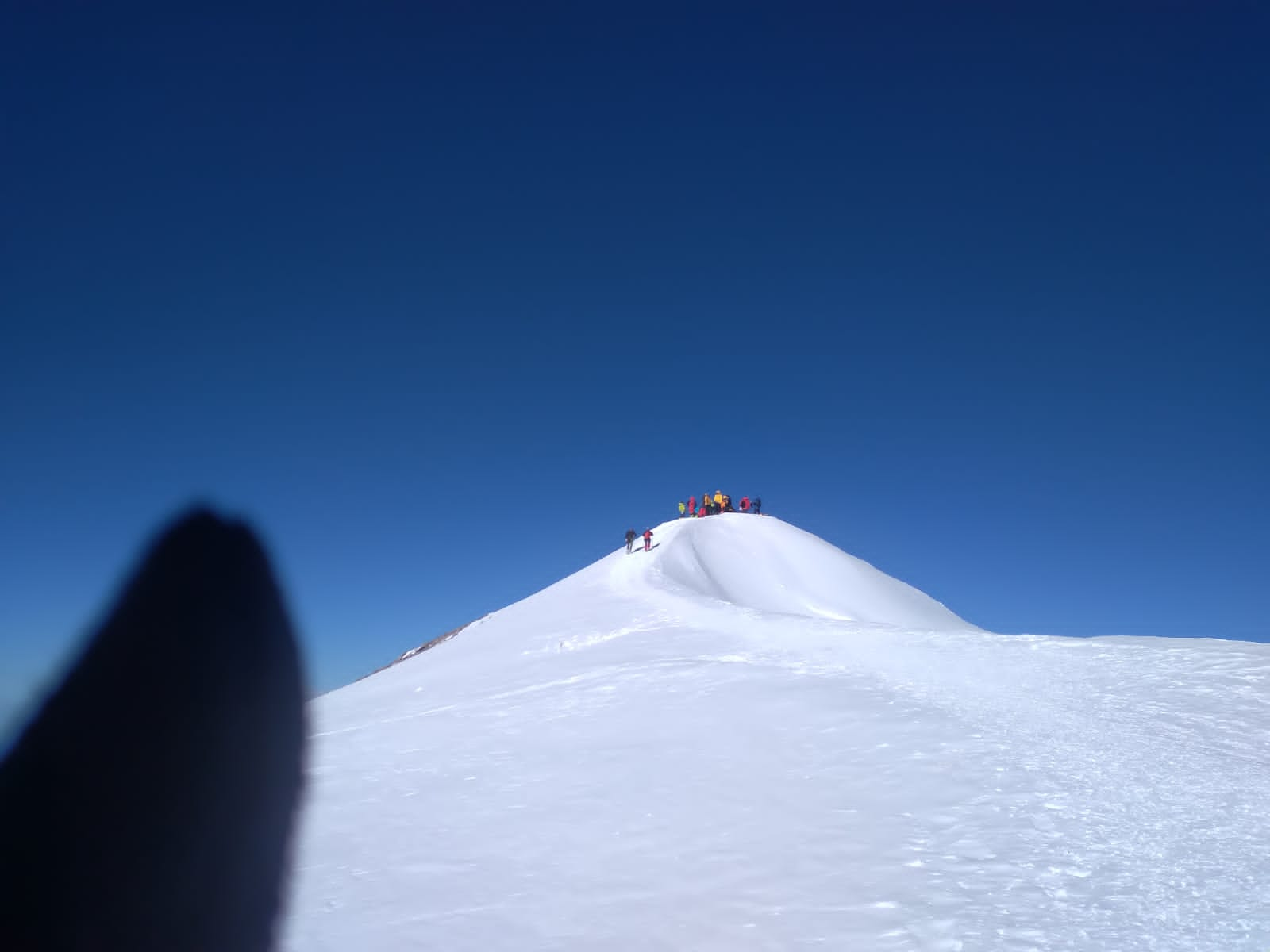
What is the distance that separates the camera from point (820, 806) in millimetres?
6973

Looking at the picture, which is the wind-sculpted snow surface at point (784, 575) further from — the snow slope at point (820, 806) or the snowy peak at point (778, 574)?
the snow slope at point (820, 806)

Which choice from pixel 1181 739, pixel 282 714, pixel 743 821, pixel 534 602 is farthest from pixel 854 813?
pixel 534 602

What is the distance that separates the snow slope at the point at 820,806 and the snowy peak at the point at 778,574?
1408 centimetres

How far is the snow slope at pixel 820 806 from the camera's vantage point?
5328 millimetres

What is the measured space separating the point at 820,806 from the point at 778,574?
95.7 feet

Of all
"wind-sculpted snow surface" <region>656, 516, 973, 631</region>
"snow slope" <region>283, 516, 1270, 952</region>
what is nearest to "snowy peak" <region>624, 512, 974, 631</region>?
"wind-sculpted snow surface" <region>656, 516, 973, 631</region>

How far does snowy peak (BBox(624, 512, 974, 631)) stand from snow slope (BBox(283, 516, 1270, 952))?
1408cm

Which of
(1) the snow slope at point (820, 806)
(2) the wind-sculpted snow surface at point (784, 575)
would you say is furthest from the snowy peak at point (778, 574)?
(1) the snow slope at point (820, 806)

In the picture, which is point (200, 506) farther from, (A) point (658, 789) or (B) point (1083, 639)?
(B) point (1083, 639)

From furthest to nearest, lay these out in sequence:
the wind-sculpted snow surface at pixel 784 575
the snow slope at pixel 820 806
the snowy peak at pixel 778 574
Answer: the wind-sculpted snow surface at pixel 784 575
the snowy peak at pixel 778 574
the snow slope at pixel 820 806

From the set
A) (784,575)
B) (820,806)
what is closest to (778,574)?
(784,575)

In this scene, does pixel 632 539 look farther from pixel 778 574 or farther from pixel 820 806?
pixel 820 806

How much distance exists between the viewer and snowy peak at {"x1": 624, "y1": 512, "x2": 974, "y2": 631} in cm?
3086

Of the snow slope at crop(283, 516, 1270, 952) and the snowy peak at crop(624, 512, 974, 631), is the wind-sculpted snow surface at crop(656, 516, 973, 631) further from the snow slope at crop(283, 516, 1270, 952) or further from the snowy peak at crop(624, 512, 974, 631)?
the snow slope at crop(283, 516, 1270, 952)
